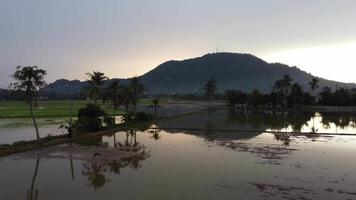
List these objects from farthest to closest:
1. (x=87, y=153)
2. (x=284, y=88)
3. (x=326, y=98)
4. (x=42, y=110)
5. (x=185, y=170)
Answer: (x=284, y=88), (x=326, y=98), (x=42, y=110), (x=87, y=153), (x=185, y=170)

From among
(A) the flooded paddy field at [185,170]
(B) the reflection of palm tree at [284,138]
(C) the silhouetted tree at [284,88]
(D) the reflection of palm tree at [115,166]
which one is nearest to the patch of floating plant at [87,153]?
(A) the flooded paddy field at [185,170]

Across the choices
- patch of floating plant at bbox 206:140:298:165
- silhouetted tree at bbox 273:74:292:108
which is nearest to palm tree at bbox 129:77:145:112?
patch of floating plant at bbox 206:140:298:165

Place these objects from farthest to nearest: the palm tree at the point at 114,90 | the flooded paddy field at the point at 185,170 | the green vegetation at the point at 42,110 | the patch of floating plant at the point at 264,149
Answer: the green vegetation at the point at 42,110 < the palm tree at the point at 114,90 < the patch of floating plant at the point at 264,149 < the flooded paddy field at the point at 185,170

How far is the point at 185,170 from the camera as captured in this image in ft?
70.6

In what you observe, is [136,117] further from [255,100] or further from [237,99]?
[237,99]

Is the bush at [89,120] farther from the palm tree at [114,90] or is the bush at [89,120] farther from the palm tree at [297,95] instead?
the palm tree at [297,95]

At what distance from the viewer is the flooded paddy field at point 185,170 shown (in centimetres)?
1689

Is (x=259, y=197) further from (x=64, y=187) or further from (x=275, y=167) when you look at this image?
(x=64, y=187)

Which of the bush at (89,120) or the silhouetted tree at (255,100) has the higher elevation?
the silhouetted tree at (255,100)

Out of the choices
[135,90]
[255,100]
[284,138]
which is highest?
[135,90]

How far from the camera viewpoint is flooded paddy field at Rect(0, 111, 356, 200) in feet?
55.4

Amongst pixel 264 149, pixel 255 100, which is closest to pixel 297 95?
pixel 255 100

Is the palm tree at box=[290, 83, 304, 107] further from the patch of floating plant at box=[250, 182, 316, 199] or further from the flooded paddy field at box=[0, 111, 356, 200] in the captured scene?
the patch of floating plant at box=[250, 182, 316, 199]

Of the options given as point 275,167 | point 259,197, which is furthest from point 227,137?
point 259,197
